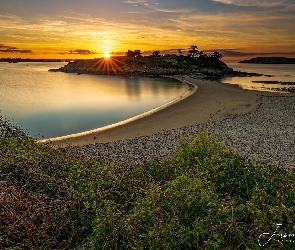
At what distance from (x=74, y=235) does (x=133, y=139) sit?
14.9 m

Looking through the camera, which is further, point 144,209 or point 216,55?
point 216,55

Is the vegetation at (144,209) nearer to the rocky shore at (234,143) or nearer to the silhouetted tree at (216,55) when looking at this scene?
the rocky shore at (234,143)

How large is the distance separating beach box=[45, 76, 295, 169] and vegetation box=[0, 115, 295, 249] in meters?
3.71

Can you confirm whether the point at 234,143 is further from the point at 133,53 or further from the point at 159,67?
the point at 133,53

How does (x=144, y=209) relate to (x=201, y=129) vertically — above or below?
above

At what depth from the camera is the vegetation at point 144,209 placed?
200 inches

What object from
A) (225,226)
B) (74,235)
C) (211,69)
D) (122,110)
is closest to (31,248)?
(74,235)

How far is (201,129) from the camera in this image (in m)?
23.4

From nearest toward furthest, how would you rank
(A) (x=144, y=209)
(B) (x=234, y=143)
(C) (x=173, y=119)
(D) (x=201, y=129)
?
(A) (x=144, y=209) < (B) (x=234, y=143) < (D) (x=201, y=129) < (C) (x=173, y=119)

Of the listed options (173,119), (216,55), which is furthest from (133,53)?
(173,119)

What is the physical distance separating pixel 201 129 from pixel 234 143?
457 cm

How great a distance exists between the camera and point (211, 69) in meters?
121

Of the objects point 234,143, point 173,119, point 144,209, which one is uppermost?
point 144,209

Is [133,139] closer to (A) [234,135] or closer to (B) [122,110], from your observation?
(A) [234,135]
